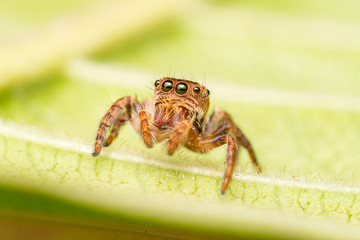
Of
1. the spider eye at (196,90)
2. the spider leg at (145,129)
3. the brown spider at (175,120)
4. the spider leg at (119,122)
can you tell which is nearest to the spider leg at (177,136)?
the brown spider at (175,120)

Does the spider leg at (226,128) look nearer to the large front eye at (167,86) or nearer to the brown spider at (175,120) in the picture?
the brown spider at (175,120)

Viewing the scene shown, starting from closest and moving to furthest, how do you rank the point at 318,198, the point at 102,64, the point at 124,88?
1. the point at 318,198
2. the point at 124,88
3. the point at 102,64

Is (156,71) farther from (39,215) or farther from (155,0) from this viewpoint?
(39,215)

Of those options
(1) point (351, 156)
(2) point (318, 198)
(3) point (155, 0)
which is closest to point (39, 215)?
(2) point (318, 198)

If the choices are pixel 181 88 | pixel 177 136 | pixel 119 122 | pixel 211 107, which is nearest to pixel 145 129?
pixel 177 136

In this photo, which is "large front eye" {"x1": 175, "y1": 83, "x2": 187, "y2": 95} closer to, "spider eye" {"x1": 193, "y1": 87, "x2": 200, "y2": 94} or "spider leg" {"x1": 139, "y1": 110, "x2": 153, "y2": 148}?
"spider eye" {"x1": 193, "y1": 87, "x2": 200, "y2": 94}

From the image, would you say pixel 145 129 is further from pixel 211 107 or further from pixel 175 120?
pixel 211 107
